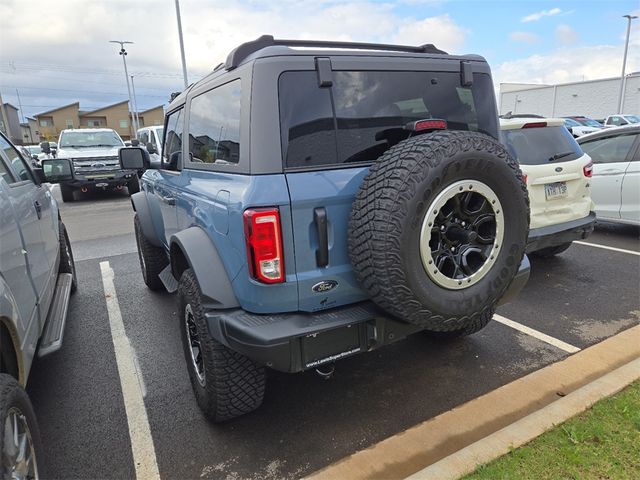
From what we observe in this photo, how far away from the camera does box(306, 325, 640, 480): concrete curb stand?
224 centimetres

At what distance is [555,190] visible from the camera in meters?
4.47

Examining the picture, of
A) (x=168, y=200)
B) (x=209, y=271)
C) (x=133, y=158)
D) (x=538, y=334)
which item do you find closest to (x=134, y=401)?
(x=209, y=271)

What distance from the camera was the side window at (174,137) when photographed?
3.49 meters

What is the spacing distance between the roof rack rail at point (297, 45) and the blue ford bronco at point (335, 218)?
1 cm

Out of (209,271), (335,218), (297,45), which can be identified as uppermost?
(297,45)

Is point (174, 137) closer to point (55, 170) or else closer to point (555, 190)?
point (55, 170)

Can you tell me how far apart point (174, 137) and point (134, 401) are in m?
2.16

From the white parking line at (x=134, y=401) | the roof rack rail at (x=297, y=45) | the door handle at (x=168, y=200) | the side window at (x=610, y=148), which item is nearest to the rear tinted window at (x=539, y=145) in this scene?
the side window at (x=610, y=148)

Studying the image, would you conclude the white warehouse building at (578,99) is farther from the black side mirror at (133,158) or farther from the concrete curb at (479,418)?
the black side mirror at (133,158)

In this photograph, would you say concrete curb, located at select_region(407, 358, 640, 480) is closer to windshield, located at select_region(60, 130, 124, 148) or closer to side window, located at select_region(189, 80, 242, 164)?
side window, located at select_region(189, 80, 242, 164)

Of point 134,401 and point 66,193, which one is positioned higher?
point 66,193

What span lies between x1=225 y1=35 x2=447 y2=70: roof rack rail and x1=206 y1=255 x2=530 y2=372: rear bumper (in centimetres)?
137

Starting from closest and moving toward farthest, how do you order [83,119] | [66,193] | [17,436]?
[17,436] → [66,193] → [83,119]

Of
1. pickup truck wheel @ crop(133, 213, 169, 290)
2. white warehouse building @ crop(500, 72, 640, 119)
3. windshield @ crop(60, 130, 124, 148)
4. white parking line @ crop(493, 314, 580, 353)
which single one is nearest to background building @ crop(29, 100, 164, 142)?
white warehouse building @ crop(500, 72, 640, 119)
